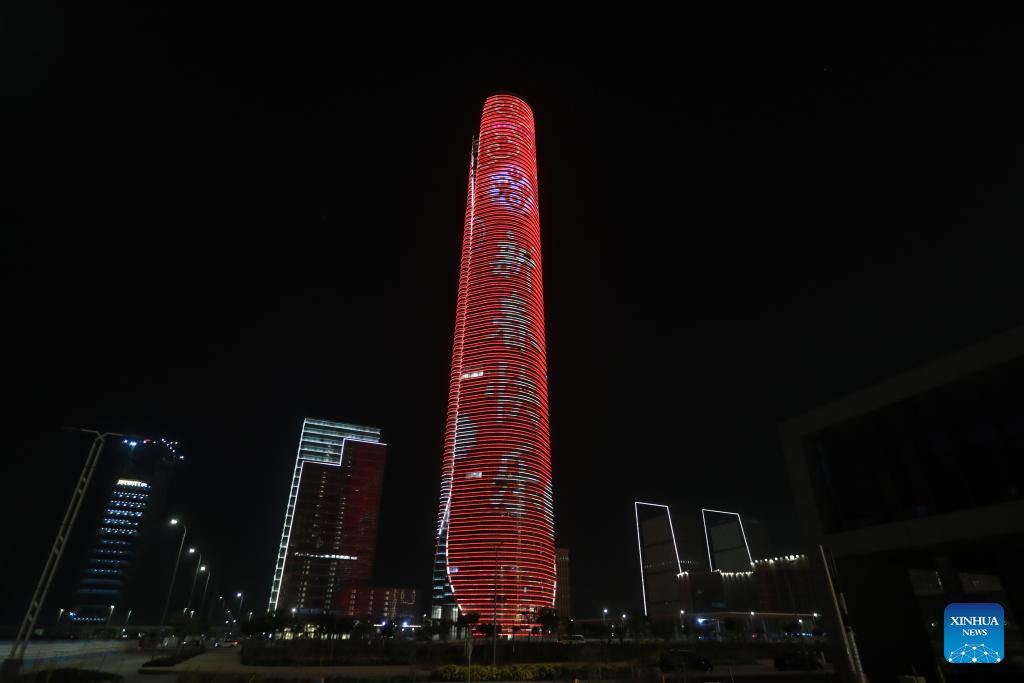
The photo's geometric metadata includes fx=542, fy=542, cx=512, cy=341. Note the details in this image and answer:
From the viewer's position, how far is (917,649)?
2466 centimetres

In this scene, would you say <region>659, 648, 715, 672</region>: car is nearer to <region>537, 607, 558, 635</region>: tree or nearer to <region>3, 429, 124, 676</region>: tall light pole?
<region>3, 429, 124, 676</region>: tall light pole

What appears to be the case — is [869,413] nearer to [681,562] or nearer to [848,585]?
[848,585]

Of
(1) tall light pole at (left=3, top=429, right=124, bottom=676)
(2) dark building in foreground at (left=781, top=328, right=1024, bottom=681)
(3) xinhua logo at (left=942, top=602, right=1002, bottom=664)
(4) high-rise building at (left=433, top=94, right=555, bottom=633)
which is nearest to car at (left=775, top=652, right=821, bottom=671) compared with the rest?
(2) dark building in foreground at (left=781, top=328, right=1024, bottom=681)

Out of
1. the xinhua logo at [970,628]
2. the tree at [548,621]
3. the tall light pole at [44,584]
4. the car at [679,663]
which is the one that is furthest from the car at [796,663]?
the tree at [548,621]

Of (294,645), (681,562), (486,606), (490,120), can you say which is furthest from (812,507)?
(681,562)

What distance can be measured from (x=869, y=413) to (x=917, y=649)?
10728mm

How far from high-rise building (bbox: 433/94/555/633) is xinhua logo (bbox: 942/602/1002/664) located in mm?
95693

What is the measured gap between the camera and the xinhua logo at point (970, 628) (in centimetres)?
855

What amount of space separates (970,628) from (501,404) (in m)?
105

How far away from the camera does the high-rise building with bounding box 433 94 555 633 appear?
103875 millimetres

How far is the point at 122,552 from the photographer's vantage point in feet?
→ 605

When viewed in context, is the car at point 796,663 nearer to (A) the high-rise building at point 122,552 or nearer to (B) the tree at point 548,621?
(B) the tree at point 548,621

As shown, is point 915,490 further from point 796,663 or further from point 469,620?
point 469,620

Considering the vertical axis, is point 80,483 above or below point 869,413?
below
